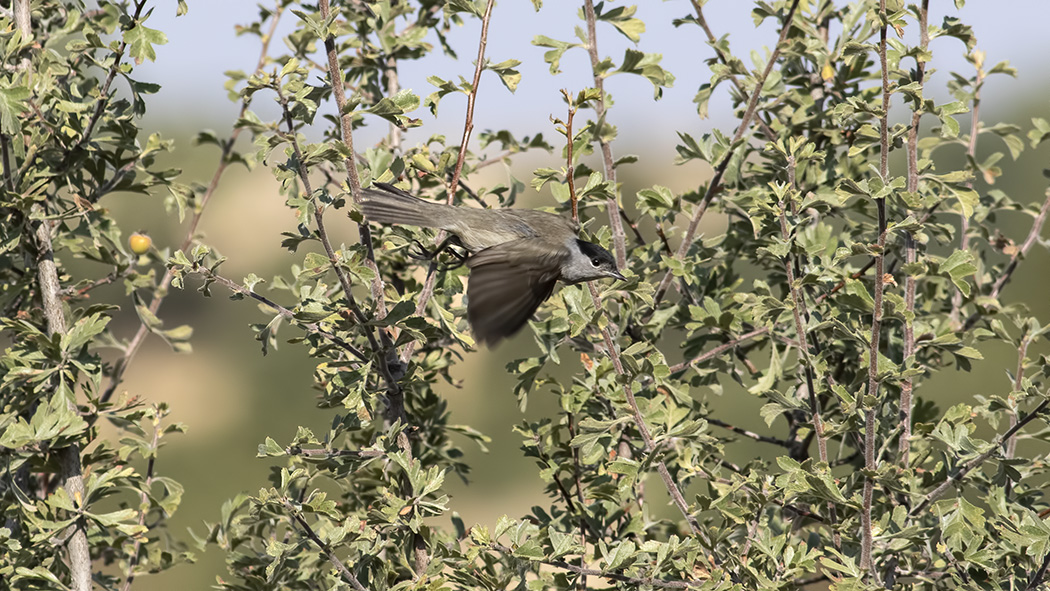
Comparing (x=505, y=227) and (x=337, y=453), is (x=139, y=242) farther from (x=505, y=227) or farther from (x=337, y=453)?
(x=505, y=227)

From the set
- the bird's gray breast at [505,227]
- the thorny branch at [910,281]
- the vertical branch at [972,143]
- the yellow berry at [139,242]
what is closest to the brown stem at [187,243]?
the yellow berry at [139,242]

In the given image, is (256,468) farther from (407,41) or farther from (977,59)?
(977,59)

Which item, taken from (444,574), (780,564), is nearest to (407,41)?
(444,574)

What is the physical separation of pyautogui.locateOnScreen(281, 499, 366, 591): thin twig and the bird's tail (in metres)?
1.01

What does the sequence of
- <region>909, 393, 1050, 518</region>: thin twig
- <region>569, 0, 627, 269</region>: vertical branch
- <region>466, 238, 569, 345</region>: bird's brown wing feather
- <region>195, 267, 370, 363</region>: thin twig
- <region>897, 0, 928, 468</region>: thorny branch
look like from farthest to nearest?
<region>569, 0, 627, 269</region>: vertical branch
<region>466, 238, 569, 345</region>: bird's brown wing feather
<region>897, 0, 928, 468</region>: thorny branch
<region>195, 267, 370, 363</region>: thin twig
<region>909, 393, 1050, 518</region>: thin twig

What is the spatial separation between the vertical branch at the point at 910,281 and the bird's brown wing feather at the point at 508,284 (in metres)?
1.26

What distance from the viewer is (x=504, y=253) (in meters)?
3.86

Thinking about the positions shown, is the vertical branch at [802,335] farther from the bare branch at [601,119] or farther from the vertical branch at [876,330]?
the bare branch at [601,119]

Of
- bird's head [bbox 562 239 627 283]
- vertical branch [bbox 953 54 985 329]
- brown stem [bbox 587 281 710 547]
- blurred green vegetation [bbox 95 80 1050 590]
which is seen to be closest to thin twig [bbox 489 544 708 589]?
brown stem [bbox 587 281 710 547]

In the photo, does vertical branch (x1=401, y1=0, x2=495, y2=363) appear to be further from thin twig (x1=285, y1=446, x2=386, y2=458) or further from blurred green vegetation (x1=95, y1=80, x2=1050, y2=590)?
blurred green vegetation (x1=95, y1=80, x2=1050, y2=590)

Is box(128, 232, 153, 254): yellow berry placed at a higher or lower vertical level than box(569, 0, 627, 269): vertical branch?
lower

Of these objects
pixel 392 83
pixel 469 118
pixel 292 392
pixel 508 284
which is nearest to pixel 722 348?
pixel 508 284

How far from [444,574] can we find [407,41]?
217 cm

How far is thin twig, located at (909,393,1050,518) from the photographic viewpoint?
111 inches
